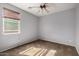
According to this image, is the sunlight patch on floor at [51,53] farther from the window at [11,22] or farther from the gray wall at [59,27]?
the window at [11,22]

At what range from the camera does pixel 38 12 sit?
2.16 metres

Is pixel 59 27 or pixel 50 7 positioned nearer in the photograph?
pixel 50 7

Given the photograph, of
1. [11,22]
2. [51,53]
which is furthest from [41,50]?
[11,22]

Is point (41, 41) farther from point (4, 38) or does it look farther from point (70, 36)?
point (4, 38)

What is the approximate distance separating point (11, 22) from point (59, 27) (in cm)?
101

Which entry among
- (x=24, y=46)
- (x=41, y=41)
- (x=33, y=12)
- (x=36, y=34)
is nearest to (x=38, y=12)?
(x=33, y=12)

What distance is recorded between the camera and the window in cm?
204

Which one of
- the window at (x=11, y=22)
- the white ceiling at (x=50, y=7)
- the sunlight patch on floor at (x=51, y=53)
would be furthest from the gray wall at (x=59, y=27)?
the window at (x=11, y=22)

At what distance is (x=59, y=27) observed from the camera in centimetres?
218

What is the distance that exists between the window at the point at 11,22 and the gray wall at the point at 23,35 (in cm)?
8

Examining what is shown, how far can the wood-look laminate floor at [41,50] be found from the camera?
2.04 meters

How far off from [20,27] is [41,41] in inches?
21.2

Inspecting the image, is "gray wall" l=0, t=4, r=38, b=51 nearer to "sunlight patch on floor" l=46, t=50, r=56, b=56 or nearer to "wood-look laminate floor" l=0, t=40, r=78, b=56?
"wood-look laminate floor" l=0, t=40, r=78, b=56

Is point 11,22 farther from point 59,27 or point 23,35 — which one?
point 59,27
